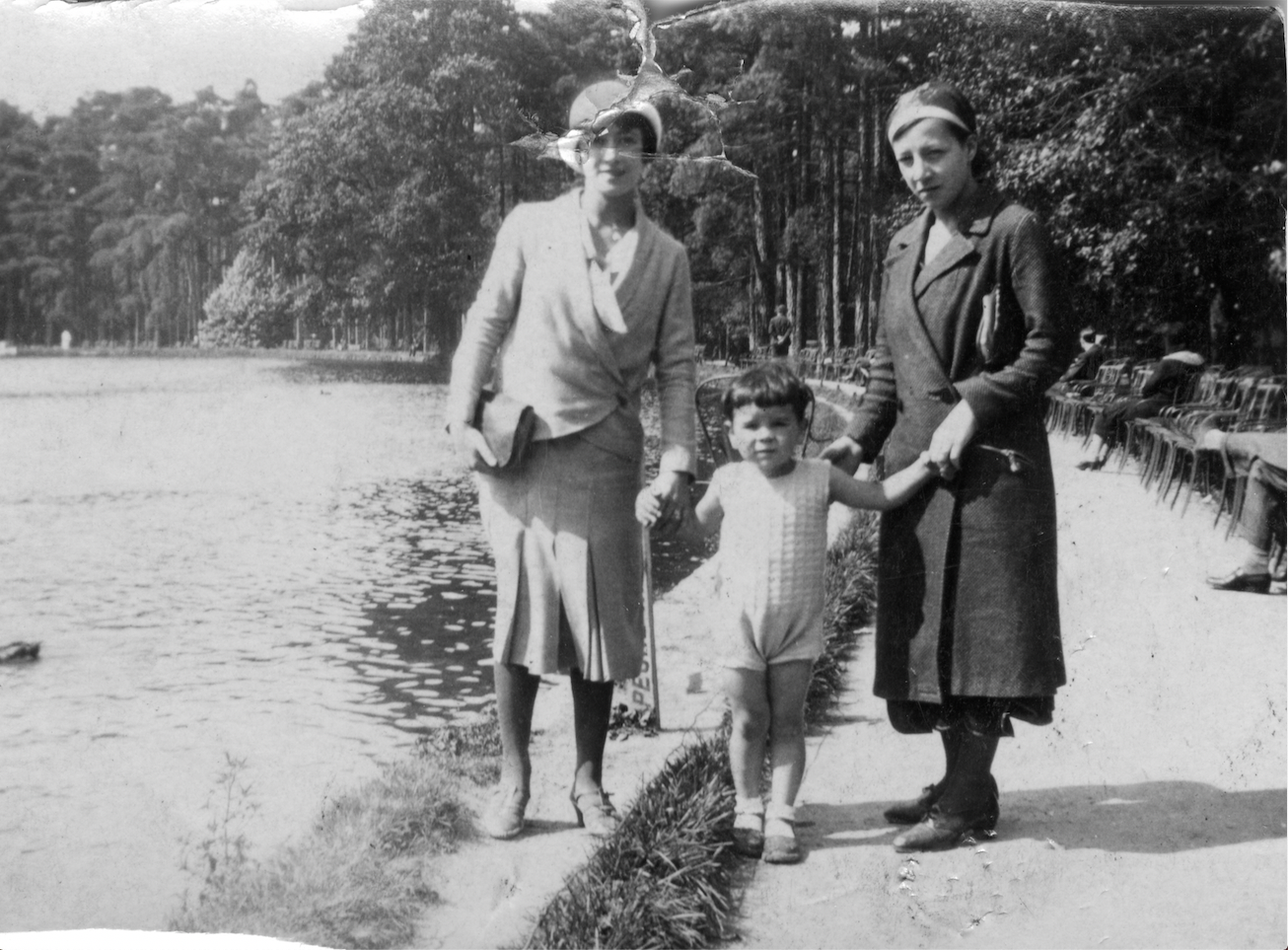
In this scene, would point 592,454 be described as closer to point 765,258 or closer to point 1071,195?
point 765,258

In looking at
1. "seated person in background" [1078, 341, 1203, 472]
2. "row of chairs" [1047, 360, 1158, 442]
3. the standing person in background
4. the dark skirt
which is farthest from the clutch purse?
"seated person in background" [1078, 341, 1203, 472]

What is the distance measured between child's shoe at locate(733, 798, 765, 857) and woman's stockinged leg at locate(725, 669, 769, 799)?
0.08ft

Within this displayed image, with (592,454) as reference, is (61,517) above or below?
below

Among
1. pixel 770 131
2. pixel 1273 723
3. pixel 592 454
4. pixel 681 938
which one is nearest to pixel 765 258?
pixel 770 131

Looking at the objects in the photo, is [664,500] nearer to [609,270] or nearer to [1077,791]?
[609,270]

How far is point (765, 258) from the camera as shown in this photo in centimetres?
319

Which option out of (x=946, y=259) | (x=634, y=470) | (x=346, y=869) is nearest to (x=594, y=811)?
(x=346, y=869)

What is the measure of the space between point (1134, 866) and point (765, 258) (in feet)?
6.09

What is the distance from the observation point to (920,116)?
288cm

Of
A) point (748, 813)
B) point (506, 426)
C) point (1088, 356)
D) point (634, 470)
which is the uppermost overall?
point (1088, 356)

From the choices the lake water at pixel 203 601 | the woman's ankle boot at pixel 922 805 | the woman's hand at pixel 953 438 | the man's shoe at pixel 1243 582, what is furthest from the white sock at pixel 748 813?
the man's shoe at pixel 1243 582

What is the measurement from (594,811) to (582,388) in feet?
3.55

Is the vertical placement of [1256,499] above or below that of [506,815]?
above

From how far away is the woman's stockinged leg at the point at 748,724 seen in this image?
298 centimetres
